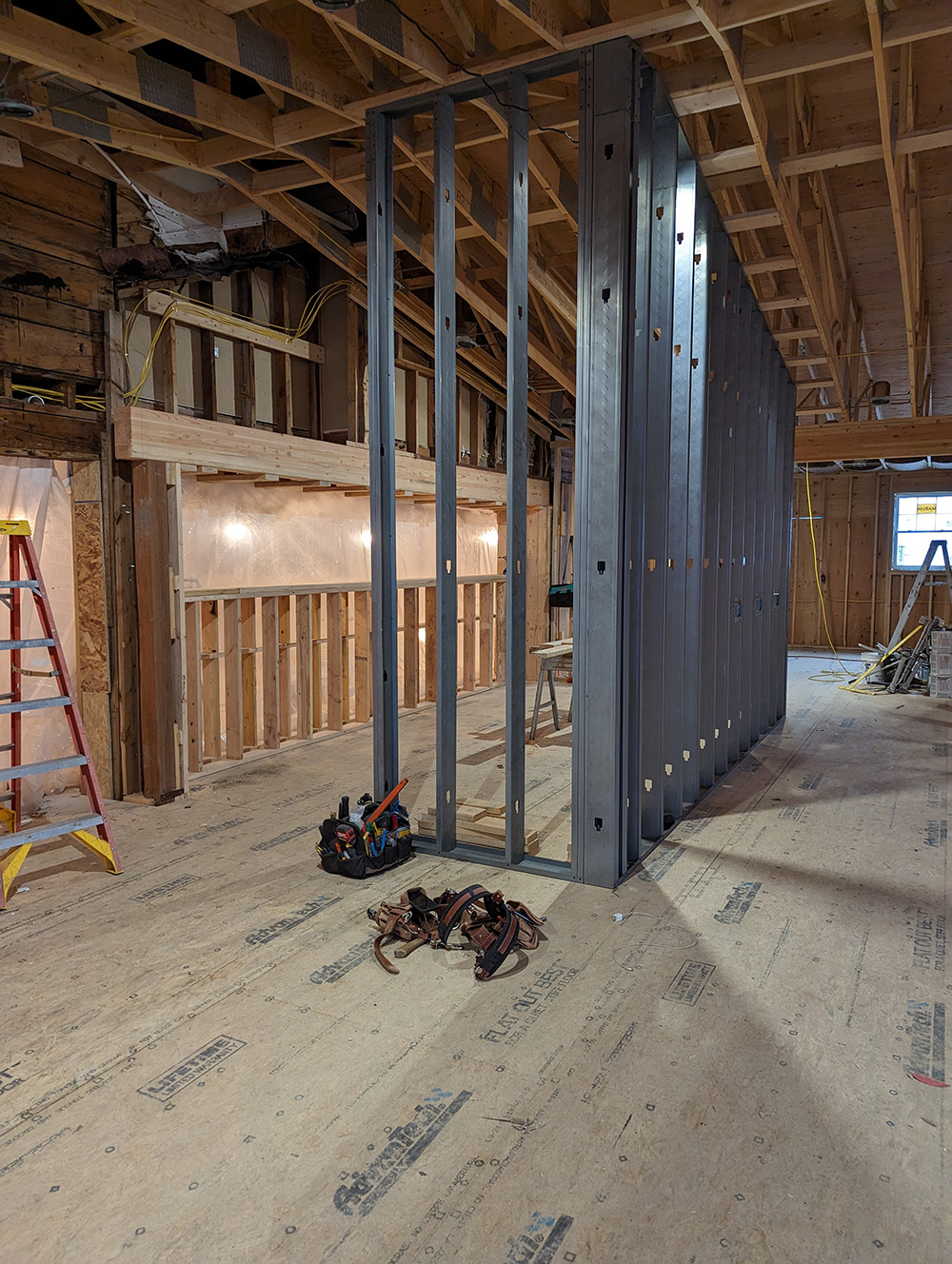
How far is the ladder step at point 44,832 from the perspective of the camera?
11.2 feet

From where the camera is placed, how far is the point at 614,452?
3.46 m

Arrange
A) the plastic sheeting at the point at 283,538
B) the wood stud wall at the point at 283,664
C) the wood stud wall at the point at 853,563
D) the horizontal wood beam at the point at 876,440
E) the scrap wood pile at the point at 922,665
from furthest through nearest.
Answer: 1. the wood stud wall at the point at 853,563
2. the scrap wood pile at the point at 922,665
3. the horizontal wood beam at the point at 876,440
4. the plastic sheeting at the point at 283,538
5. the wood stud wall at the point at 283,664

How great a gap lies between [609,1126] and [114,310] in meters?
4.53

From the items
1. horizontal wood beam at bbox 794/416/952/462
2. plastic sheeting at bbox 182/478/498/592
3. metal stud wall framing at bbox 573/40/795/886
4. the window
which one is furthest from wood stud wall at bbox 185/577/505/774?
the window

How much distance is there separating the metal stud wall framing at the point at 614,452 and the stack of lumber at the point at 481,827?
0.15 m

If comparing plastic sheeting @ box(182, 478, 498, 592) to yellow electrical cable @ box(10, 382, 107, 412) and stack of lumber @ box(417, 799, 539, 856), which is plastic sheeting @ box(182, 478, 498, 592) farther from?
stack of lumber @ box(417, 799, 539, 856)

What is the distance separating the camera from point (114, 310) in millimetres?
4566

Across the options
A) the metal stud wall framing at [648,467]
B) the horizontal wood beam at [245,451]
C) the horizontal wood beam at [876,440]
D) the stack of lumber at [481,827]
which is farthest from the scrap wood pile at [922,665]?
the stack of lumber at [481,827]

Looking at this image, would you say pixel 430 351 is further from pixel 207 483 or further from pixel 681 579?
pixel 681 579

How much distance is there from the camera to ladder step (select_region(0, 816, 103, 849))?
3.41m

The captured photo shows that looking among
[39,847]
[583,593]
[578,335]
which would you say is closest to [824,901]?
[583,593]

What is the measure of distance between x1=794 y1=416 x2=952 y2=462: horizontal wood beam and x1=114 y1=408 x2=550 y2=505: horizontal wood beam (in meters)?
4.49

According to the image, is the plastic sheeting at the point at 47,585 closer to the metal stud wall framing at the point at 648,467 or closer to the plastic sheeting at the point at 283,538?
the plastic sheeting at the point at 283,538

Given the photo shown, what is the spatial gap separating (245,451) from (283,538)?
3.81ft
